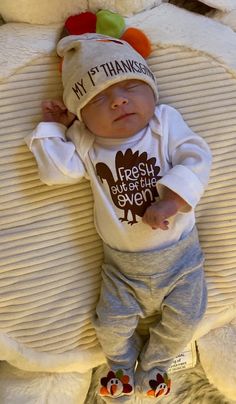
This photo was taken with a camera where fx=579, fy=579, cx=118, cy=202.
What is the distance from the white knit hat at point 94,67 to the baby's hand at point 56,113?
0.11ft

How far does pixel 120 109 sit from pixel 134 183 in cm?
12

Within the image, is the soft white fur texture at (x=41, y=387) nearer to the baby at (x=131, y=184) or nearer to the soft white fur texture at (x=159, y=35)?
the baby at (x=131, y=184)

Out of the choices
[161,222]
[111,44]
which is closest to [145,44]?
[111,44]

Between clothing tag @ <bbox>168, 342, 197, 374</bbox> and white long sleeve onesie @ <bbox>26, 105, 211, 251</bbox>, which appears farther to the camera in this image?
clothing tag @ <bbox>168, 342, 197, 374</bbox>

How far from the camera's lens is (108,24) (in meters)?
1.00

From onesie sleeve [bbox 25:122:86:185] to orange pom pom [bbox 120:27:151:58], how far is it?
202mm

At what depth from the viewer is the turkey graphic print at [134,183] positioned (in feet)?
3.16

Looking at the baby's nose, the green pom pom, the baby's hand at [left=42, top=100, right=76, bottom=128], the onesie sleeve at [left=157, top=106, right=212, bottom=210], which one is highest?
the green pom pom

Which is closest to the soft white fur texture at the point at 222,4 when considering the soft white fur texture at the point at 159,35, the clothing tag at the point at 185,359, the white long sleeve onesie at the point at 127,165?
the soft white fur texture at the point at 159,35

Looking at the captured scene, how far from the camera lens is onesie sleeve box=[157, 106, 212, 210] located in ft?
3.02

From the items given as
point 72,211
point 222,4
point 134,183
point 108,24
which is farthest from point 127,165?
point 222,4

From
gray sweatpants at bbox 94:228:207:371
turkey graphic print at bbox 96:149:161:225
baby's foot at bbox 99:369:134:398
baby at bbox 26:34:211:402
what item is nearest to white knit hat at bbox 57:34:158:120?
baby at bbox 26:34:211:402

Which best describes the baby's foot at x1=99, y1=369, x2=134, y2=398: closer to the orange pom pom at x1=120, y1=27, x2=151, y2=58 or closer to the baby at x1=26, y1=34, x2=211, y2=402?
the baby at x1=26, y1=34, x2=211, y2=402

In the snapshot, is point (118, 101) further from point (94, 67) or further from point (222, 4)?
point (222, 4)
